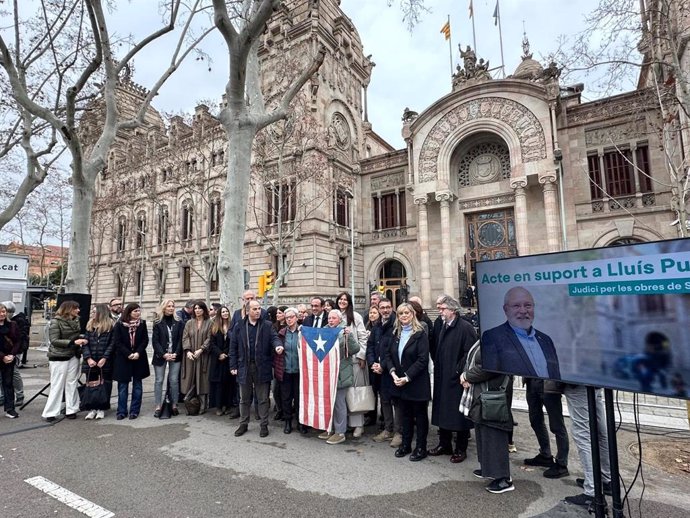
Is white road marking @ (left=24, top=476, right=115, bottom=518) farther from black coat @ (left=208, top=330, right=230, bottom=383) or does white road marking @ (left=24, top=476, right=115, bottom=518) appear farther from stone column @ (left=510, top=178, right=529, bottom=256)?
stone column @ (left=510, top=178, right=529, bottom=256)

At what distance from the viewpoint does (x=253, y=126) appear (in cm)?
952

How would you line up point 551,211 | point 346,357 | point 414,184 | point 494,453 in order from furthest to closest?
point 414,184
point 551,211
point 346,357
point 494,453

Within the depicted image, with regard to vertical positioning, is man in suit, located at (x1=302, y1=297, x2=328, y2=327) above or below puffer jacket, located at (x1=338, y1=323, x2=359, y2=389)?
above

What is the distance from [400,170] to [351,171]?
3912 mm

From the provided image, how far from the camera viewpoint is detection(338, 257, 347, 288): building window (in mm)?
26969

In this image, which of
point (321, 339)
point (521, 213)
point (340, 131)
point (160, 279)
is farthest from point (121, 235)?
point (321, 339)

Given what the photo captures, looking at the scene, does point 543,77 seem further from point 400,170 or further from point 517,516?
point 517,516

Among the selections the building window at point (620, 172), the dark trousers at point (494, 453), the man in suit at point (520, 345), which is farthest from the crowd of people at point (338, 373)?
the building window at point (620, 172)

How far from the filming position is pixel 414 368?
194 inches

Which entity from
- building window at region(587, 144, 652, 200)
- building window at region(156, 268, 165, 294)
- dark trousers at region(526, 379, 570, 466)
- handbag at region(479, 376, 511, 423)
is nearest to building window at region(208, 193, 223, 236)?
building window at region(156, 268, 165, 294)

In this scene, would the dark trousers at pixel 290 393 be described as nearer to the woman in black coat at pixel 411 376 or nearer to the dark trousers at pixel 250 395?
the dark trousers at pixel 250 395

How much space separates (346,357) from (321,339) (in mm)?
516

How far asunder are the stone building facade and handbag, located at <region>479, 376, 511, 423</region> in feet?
45.9

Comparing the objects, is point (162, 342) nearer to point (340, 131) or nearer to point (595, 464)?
point (595, 464)
